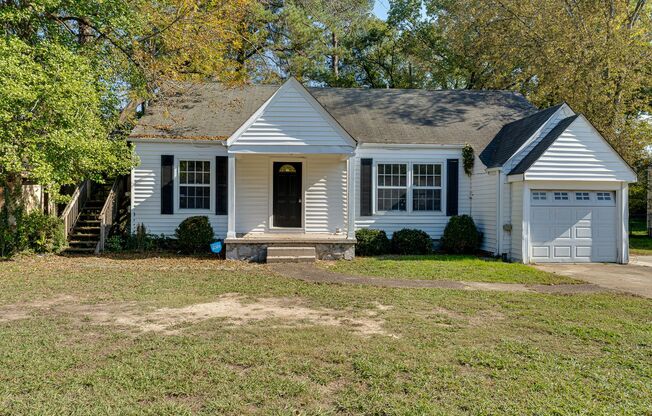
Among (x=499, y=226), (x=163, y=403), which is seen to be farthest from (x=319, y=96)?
(x=163, y=403)

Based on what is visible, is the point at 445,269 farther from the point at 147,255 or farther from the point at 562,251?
the point at 147,255

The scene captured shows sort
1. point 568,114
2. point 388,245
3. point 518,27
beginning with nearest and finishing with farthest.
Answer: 1. point 568,114
2. point 388,245
3. point 518,27

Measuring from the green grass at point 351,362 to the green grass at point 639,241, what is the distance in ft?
34.7

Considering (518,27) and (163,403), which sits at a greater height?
(518,27)

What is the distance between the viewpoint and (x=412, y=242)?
13.7 m

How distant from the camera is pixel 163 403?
3.54 m

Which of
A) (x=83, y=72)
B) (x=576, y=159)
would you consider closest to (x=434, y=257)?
(x=576, y=159)

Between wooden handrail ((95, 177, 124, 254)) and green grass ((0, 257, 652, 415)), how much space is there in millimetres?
5656

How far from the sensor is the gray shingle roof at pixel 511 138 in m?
12.8

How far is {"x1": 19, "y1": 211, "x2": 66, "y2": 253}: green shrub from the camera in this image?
11797 mm

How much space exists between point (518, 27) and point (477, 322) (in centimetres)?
1755

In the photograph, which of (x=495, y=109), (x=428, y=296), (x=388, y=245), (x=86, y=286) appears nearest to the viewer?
(x=428, y=296)

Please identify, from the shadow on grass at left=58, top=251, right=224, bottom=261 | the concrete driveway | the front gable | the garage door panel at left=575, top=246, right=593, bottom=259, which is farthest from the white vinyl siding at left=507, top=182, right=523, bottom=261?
the shadow on grass at left=58, top=251, right=224, bottom=261

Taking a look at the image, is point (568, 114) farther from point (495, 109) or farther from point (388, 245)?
point (388, 245)
